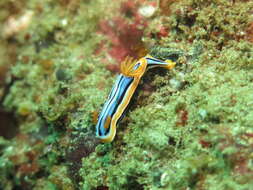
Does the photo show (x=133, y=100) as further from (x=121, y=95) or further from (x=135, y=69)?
(x=135, y=69)

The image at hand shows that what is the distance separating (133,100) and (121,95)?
0.27m

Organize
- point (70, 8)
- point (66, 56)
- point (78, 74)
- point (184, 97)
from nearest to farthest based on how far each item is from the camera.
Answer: point (184, 97), point (78, 74), point (66, 56), point (70, 8)

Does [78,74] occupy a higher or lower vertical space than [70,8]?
lower

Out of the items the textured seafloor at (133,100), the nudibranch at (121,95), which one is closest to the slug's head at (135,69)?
the nudibranch at (121,95)

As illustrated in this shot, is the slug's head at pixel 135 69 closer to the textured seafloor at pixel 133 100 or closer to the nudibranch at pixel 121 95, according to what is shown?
the nudibranch at pixel 121 95

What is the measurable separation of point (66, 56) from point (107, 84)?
4.90 feet

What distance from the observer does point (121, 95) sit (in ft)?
10.8

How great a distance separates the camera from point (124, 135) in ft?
10.9

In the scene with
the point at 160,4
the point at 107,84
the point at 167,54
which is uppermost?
the point at 160,4

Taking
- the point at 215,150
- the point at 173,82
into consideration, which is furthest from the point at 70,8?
the point at 215,150

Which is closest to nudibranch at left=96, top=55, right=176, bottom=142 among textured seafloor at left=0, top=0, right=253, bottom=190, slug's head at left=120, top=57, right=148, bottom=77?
slug's head at left=120, top=57, right=148, bottom=77

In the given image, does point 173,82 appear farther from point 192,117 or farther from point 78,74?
point 78,74

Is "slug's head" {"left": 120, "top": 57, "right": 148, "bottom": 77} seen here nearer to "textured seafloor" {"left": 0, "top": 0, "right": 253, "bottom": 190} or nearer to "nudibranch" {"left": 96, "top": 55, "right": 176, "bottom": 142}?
"nudibranch" {"left": 96, "top": 55, "right": 176, "bottom": 142}

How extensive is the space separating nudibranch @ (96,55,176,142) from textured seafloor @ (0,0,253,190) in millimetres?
183
